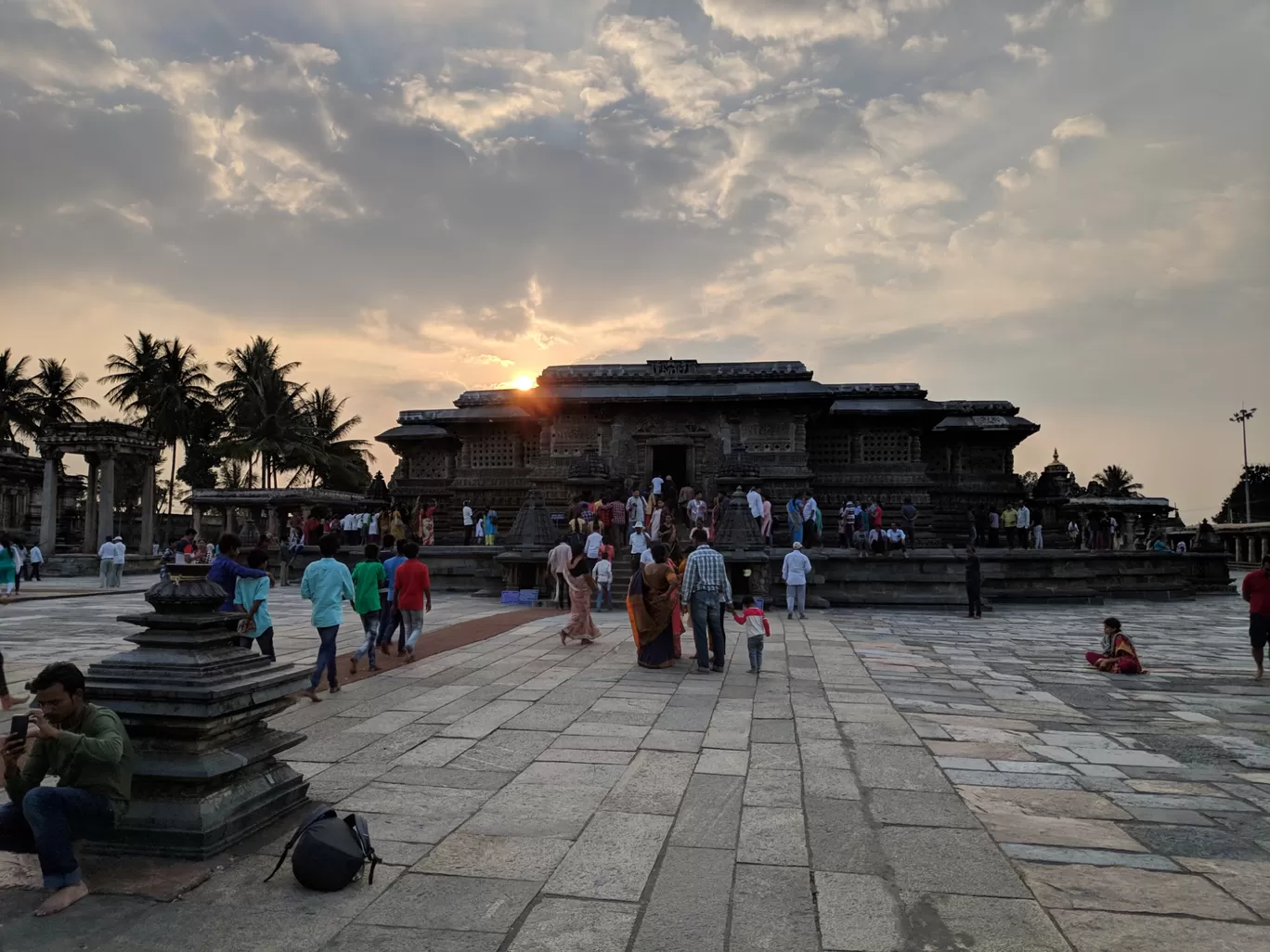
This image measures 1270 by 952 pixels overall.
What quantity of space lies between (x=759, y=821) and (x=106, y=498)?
115ft

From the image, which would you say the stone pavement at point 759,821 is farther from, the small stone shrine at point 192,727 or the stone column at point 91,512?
the stone column at point 91,512

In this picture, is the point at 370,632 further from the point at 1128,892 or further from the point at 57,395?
the point at 57,395

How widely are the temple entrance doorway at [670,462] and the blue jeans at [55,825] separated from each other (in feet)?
82.3

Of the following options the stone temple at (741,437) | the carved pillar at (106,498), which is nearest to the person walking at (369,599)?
the stone temple at (741,437)

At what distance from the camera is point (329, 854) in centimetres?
347

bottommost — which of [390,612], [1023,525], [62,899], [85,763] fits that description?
[62,899]

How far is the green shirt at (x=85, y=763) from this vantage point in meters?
3.47

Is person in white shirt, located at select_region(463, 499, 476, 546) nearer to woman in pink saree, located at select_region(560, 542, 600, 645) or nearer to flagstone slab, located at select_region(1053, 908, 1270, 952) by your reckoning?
woman in pink saree, located at select_region(560, 542, 600, 645)

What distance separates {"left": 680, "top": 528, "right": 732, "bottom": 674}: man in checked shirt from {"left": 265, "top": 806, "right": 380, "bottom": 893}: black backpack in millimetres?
5993

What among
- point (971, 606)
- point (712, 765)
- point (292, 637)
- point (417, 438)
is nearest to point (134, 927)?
point (712, 765)

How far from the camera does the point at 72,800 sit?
3443 millimetres

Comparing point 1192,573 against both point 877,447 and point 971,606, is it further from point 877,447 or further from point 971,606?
point 971,606

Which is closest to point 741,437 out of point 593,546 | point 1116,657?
point 593,546

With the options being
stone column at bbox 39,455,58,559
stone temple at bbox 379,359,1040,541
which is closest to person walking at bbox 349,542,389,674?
stone temple at bbox 379,359,1040,541
